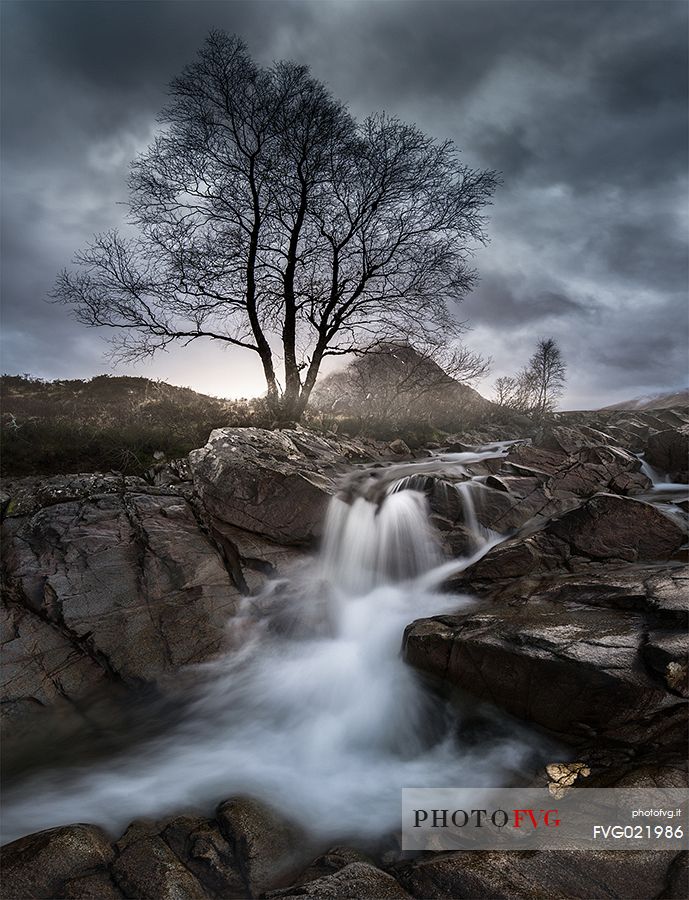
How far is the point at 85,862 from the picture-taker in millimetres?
3363

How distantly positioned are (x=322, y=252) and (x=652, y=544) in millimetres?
13469

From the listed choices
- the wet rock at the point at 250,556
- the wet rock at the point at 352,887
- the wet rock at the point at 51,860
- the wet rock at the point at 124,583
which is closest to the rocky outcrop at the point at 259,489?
the wet rock at the point at 250,556

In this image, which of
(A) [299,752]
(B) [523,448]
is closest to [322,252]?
(B) [523,448]

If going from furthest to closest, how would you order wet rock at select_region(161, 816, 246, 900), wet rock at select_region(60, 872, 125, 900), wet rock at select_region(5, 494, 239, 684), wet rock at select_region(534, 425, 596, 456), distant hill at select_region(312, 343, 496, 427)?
distant hill at select_region(312, 343, 496, 427)
wet rock at select_region(534, 425, 596, 456)
wet rock at select_region(5, 494, 239, 684)
wet rock at select_region(161, 816, 246, 900)
wet rock at select_region(60, 872, 125, 900)

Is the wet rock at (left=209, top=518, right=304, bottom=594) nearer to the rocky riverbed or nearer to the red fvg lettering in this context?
the rocky riverbed

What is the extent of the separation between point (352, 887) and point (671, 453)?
10844 mm

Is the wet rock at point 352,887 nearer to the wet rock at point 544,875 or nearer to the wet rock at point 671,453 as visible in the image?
the wet rock at point 544,875

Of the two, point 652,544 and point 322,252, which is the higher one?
point 322,252

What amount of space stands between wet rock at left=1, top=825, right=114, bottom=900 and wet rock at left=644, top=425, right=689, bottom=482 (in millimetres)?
11649

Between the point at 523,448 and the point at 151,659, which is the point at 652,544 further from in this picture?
the point at 151,659

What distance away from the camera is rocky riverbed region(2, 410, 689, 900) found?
3.29 m

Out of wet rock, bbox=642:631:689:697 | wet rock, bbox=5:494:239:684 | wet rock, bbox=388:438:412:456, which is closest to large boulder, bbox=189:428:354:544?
wet rock, bbox=5:494:239:684

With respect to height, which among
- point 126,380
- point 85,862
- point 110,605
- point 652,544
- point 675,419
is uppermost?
point 126,380

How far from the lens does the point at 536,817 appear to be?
3.50 metres
